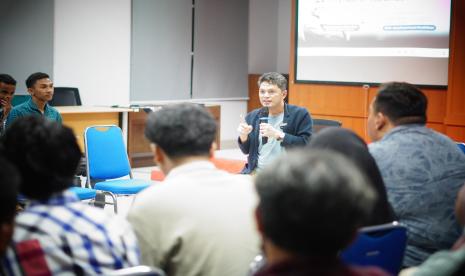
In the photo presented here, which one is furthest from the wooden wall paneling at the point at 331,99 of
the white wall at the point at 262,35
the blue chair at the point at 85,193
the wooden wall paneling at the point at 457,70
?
the blue chair at the point at 85,193

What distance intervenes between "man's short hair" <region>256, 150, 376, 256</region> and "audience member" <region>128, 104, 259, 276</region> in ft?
2.58

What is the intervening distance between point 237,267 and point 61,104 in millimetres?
6064

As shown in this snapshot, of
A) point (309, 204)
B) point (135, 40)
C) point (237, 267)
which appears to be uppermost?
point (135, 40)

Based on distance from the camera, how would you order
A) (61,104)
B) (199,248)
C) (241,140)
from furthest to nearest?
(61,104) → (241,140) → (199,248)

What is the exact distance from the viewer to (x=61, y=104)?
7758 mm

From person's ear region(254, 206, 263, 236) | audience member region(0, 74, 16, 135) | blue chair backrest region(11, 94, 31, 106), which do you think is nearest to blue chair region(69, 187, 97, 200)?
audience member region(0, 74, 16, 135)

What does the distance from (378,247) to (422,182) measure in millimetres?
558

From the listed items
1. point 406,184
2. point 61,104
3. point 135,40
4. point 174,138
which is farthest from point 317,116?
point 174,138

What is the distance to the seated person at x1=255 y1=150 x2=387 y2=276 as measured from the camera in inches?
46.9

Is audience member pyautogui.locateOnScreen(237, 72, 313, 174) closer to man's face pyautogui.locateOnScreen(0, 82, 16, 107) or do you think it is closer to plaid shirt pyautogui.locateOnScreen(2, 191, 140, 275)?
man's face pyautogui.locateOnScreen(0, 82, 16, 107)

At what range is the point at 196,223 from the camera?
6.60ft

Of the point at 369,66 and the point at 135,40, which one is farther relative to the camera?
the point at 135,40

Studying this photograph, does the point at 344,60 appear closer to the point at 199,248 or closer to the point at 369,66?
the point at 369,66

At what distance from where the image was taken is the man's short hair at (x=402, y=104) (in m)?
2.93
